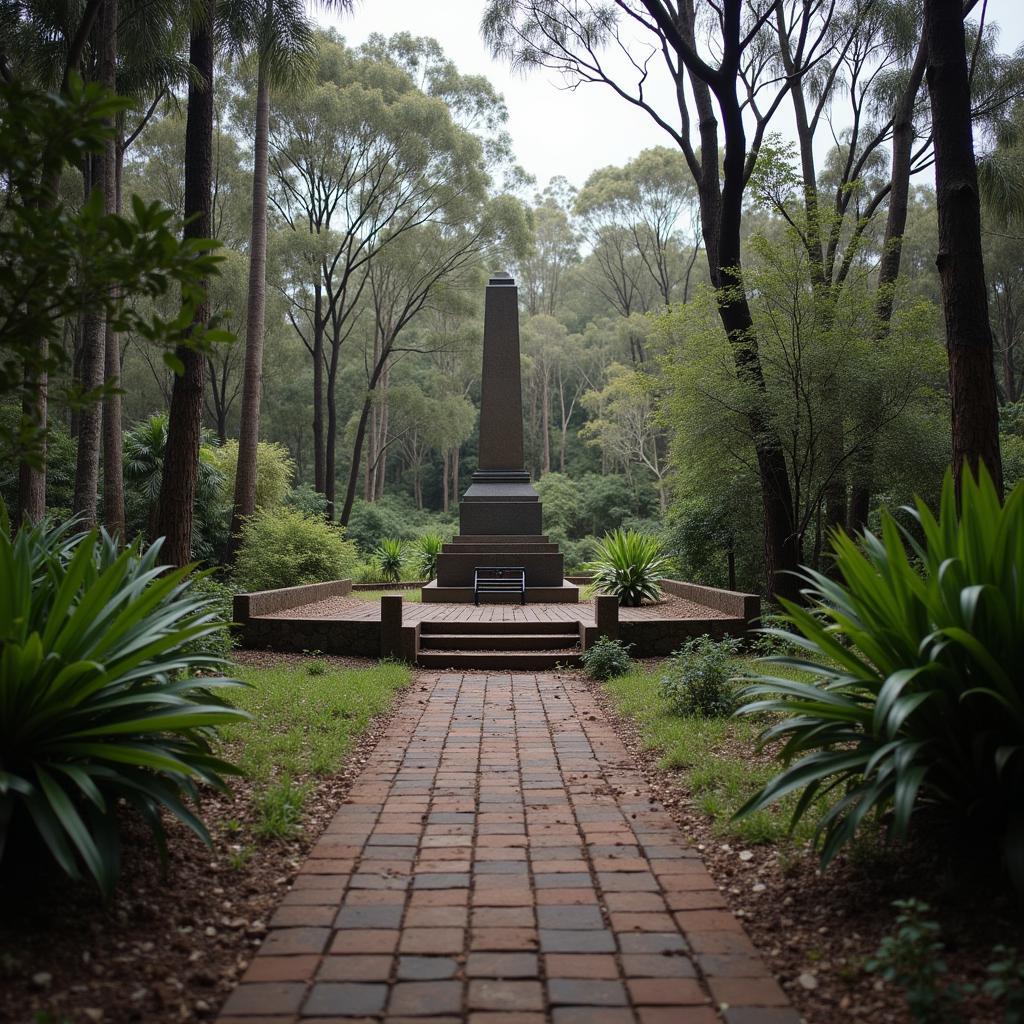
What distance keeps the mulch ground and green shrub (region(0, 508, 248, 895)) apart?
2.01 metres

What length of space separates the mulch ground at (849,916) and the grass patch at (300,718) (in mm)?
2085

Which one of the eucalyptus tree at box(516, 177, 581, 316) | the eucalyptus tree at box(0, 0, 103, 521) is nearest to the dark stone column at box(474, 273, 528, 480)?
the eucalyptus tree at box(0, 0, 103, 521)

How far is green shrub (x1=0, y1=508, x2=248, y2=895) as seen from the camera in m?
2.53

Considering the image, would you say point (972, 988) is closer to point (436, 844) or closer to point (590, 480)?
point (436, 844)

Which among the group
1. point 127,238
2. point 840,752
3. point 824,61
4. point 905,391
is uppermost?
point 824,61

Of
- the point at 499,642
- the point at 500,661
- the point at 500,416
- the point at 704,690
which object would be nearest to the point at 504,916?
the point at 704,690

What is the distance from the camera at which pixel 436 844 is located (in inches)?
148

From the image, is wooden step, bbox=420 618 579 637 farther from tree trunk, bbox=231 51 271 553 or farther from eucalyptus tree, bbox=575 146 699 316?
eucalyptus tree, bbox=575 146 699 316

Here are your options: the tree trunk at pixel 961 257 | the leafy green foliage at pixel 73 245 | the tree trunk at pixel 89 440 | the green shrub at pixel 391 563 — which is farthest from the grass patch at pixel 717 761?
the green shrub at pixel 391 563

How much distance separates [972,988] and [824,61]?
18.1 m

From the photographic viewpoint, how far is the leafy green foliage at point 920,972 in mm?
2141

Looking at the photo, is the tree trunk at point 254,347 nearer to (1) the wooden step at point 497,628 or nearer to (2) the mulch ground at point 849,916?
(1) the wooden step at point 497,628

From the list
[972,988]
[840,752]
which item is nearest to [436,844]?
[840,752]

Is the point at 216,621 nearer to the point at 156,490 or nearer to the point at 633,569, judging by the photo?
the point at 633,569
